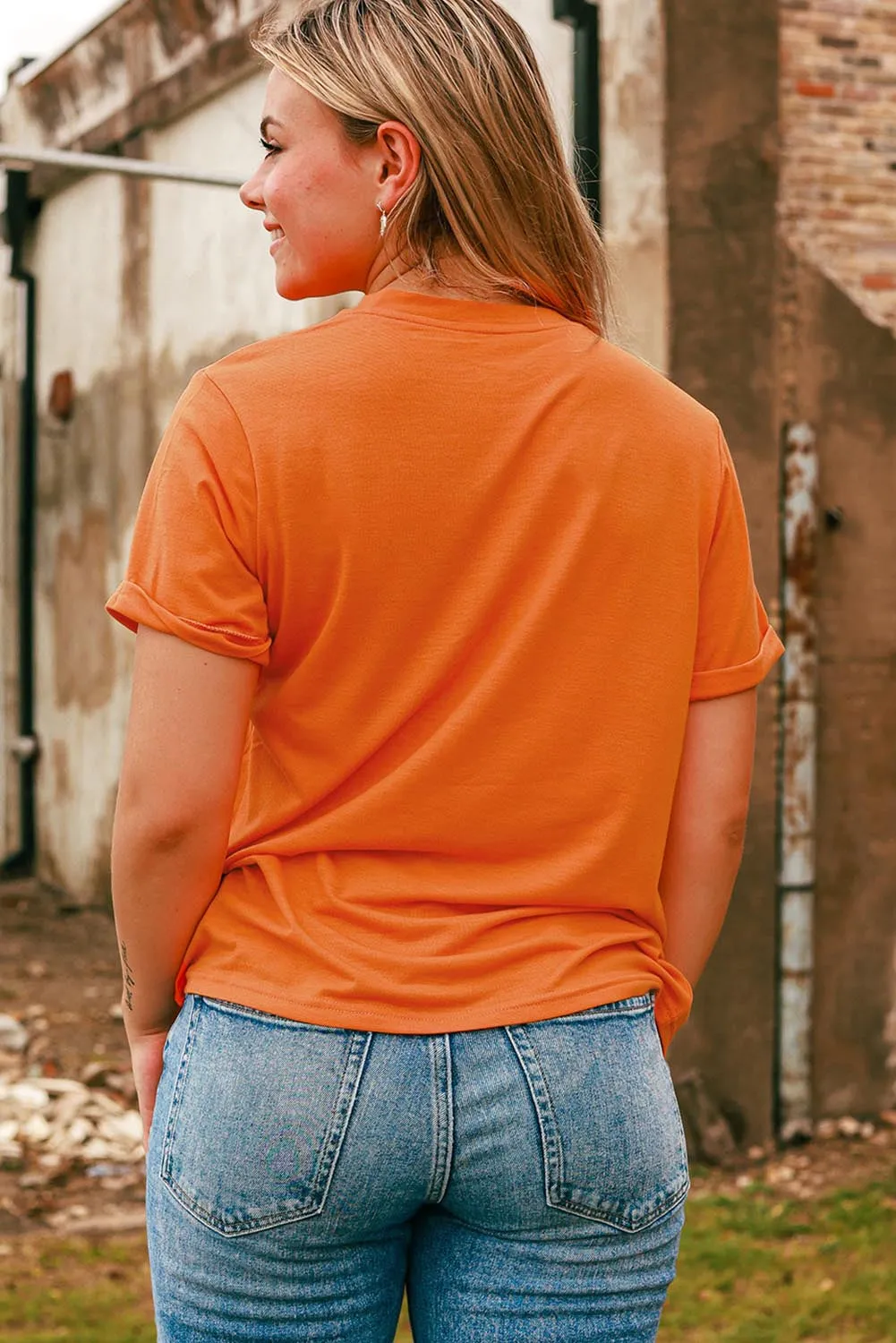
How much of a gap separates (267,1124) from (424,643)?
0.47 m

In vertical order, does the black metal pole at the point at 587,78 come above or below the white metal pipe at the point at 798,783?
above

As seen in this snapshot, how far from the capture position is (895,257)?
6398 millimetres

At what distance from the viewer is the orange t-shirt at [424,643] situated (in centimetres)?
149

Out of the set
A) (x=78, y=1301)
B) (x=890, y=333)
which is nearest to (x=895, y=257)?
(x=890, y=333)

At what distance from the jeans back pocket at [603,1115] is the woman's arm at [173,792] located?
36 centimetres

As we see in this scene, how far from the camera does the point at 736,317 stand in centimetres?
607

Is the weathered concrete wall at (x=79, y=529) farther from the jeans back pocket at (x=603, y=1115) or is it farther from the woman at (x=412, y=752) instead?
the jeans back pocket at (x=603, y=1115)

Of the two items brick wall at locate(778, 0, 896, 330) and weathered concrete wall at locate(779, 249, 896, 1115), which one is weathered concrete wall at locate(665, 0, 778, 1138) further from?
weathered concrete wall at locate(779, 249, 896, 1115)

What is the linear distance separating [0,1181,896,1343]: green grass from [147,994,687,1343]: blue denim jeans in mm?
3383

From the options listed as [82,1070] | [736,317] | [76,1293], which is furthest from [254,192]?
[82,1070]

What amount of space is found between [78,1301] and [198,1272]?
3.77 metres

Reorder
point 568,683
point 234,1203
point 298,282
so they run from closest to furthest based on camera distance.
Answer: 1. point 234,1203
2. point 568,683
3. point 298,282

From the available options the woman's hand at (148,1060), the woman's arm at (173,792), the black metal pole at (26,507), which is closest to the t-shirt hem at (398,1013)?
the woman's arm at (173,792)

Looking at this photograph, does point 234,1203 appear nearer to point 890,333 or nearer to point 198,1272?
point 198,1272
